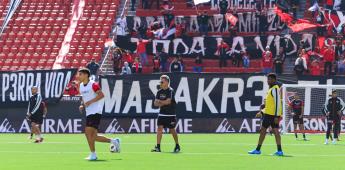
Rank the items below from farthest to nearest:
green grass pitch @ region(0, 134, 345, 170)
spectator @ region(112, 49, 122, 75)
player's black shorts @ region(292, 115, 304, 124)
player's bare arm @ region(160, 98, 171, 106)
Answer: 1. spectator @ region(112, 49, 122, 75)
2. player's black shorts @ region(292, 115, 304, 124)
3. player's bare arm @ region(160, 98, 171, 106)
4. green grass pitch @ region(0, 134, 345, 170)

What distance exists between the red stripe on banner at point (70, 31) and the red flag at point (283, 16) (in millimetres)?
11198

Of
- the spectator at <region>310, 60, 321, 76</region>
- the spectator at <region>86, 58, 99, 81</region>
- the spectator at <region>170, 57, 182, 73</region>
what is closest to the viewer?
the spectator at <region>310, 60, 321, 76</region>

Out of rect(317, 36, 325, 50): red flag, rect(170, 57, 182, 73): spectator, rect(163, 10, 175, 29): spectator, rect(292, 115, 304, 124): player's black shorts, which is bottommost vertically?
rect(292, 115, 304, 124): player's black shorts

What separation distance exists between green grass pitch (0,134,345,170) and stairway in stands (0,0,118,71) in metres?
19.9

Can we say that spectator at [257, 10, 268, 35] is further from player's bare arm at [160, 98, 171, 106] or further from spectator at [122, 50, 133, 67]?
player's bare arm at [160, 98, 171, 106]

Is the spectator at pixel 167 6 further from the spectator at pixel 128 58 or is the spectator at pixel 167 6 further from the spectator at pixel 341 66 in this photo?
the spectator at pixel 341 66

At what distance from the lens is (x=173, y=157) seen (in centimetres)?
2139

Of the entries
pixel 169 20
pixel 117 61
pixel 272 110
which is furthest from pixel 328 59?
pixel 272 110

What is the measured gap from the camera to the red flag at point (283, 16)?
4412 centimetres

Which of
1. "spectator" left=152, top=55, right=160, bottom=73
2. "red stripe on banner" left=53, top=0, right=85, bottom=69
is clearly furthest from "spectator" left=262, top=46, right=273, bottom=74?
"red stripe on banner" left=53, top=0, right=85, bottom=69

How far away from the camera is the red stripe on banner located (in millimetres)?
47531

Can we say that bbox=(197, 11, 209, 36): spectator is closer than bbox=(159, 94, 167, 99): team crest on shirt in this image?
No

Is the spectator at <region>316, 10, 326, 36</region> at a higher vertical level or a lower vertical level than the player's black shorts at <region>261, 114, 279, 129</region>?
higher

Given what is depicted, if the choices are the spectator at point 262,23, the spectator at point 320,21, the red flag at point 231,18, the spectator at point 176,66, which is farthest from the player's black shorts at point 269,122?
the red flag at point 231,18
